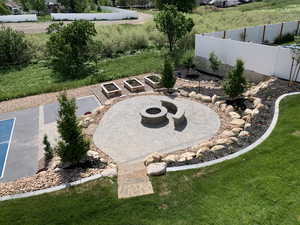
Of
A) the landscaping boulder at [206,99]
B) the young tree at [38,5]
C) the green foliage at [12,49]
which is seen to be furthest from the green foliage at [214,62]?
the young tree at [38,5]

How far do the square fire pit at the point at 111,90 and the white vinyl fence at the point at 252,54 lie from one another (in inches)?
295

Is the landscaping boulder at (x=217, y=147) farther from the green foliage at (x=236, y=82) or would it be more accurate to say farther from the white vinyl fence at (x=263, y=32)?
the white vinyl fence at (x=263, y=32)

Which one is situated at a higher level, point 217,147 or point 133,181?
point 217,147

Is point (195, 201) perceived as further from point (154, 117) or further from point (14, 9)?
point (14, 9)

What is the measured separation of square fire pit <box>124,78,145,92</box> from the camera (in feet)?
51.0

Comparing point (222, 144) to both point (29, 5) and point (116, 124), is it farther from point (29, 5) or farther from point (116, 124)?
point (29, 5)

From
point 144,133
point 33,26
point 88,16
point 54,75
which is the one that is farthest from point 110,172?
point 88,16

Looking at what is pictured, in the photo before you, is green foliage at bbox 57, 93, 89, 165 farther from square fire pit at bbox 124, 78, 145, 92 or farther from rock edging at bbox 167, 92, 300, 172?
square fire pit at bbox 124, 78, 145, 92

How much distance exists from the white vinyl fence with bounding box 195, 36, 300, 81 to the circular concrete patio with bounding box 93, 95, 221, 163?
5.34m

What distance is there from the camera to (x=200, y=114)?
12.0 m

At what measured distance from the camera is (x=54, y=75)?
781 inches

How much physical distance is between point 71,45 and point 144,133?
1228 cm

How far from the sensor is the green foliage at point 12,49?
22.2m

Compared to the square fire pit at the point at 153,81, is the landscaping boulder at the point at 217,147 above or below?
below
